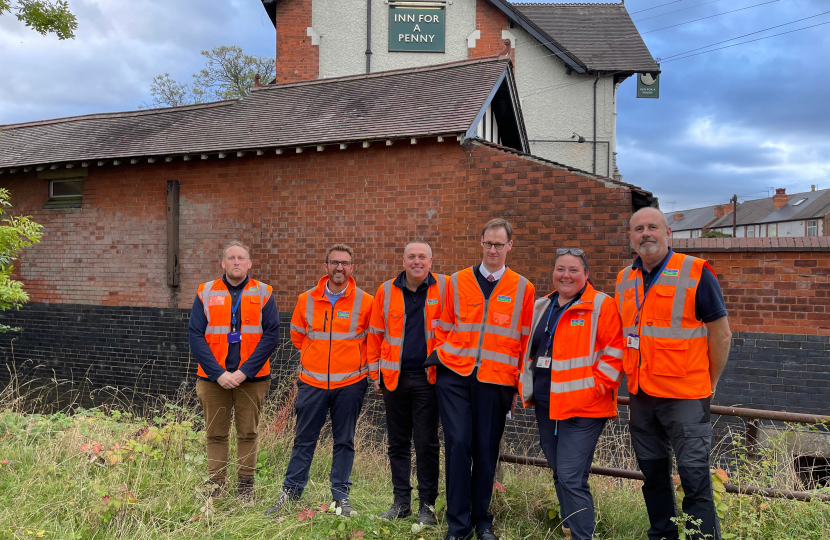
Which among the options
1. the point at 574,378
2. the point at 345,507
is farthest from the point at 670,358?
the point at 345,507

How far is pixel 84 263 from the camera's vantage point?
10.9 meters

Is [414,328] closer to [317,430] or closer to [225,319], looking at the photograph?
[317,430]

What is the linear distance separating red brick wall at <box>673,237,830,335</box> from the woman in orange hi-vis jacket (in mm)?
3949

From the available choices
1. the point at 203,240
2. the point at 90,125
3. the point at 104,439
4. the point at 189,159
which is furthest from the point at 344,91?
the point at 104,439

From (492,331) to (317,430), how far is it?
5.28ft

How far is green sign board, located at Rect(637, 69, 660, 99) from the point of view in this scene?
19.1 metres

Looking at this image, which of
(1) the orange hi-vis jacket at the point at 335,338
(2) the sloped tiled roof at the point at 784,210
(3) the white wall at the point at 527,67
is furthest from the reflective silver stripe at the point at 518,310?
(2) the sloped tiled roof at the point at 784,210

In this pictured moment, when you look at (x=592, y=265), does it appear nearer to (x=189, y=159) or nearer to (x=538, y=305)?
(x=538, y=305)

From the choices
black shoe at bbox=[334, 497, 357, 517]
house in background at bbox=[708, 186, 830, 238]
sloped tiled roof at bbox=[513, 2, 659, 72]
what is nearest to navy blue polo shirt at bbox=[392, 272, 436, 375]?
black shoe at bbox=[334, 497, 357, 517]

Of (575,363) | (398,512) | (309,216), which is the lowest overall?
(398,512)

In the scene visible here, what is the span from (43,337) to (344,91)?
24.0ft

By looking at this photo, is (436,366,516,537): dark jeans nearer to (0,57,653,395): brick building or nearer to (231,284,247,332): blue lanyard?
(231,284,247,332): blue lanyard

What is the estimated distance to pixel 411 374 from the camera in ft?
13.7

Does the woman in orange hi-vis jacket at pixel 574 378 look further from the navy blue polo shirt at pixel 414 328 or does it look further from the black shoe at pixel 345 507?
the black shoe at pixel 345 507
